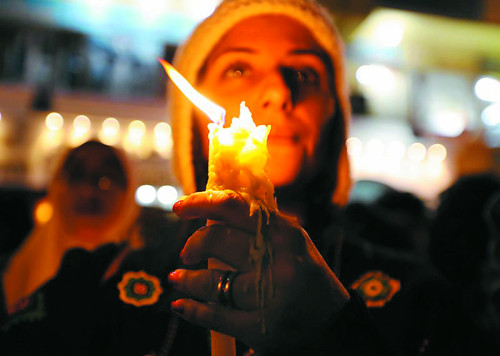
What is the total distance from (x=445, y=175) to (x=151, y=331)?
5.89 metres

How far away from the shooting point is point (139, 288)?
821 millimetres

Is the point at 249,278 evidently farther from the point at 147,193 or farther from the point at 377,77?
the point at 377,77

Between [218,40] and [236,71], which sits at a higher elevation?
[218,40]

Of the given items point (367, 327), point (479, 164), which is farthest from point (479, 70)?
point (367, 327)

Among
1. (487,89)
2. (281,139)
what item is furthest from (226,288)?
(487,89)

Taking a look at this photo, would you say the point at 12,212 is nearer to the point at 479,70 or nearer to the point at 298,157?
the point at 298,157

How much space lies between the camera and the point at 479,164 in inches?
91.9

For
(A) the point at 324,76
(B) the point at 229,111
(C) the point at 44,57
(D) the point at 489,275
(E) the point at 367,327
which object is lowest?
(D) the point at 489,275

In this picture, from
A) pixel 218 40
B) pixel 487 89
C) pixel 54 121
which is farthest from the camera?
pixel 487 89

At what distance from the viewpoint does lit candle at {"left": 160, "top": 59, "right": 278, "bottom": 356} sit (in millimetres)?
409

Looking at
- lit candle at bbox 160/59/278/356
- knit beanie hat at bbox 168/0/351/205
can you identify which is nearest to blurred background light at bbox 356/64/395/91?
knit beanie hat at bbox 168/0/351/205

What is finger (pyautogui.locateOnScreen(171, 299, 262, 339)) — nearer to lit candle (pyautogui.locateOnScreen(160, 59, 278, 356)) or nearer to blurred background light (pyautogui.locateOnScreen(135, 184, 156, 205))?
lit candle (pyautogui.locateOnScreen(160, 59, 278, 356))

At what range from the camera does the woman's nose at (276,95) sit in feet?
2.25

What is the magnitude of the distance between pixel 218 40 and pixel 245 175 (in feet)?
1.98
